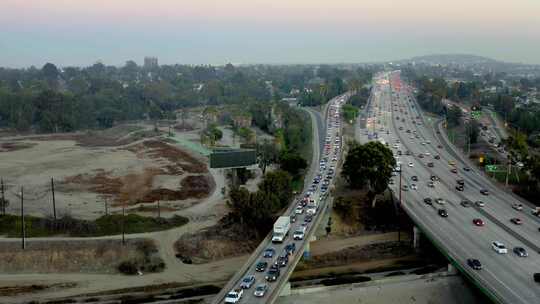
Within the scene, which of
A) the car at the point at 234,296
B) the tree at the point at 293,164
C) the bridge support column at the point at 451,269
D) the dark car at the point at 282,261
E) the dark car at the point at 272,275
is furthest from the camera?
the tree at the point at 293,164

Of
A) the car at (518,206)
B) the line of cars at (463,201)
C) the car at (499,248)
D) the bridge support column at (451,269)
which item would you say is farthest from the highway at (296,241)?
the car at (518,206)

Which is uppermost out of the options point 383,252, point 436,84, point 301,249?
point 436,84

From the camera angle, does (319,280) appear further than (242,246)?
No

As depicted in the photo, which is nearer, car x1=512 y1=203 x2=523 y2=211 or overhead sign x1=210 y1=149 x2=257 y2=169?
car x1=512 y1=203 x2=523 y2=211

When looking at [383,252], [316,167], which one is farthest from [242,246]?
[316,167]

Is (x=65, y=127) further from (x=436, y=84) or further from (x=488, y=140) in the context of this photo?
(x=436, y=84)

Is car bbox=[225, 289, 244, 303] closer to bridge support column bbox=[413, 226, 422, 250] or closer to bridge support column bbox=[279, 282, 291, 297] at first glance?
bridge support column bbox=[279, 282, 291, 297]

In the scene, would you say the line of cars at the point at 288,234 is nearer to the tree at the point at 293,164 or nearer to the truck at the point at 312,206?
the truck at the point at 312,206

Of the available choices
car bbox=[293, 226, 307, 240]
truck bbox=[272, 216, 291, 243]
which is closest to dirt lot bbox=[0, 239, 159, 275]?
truck bbox=[272, 216, 291, 243]
